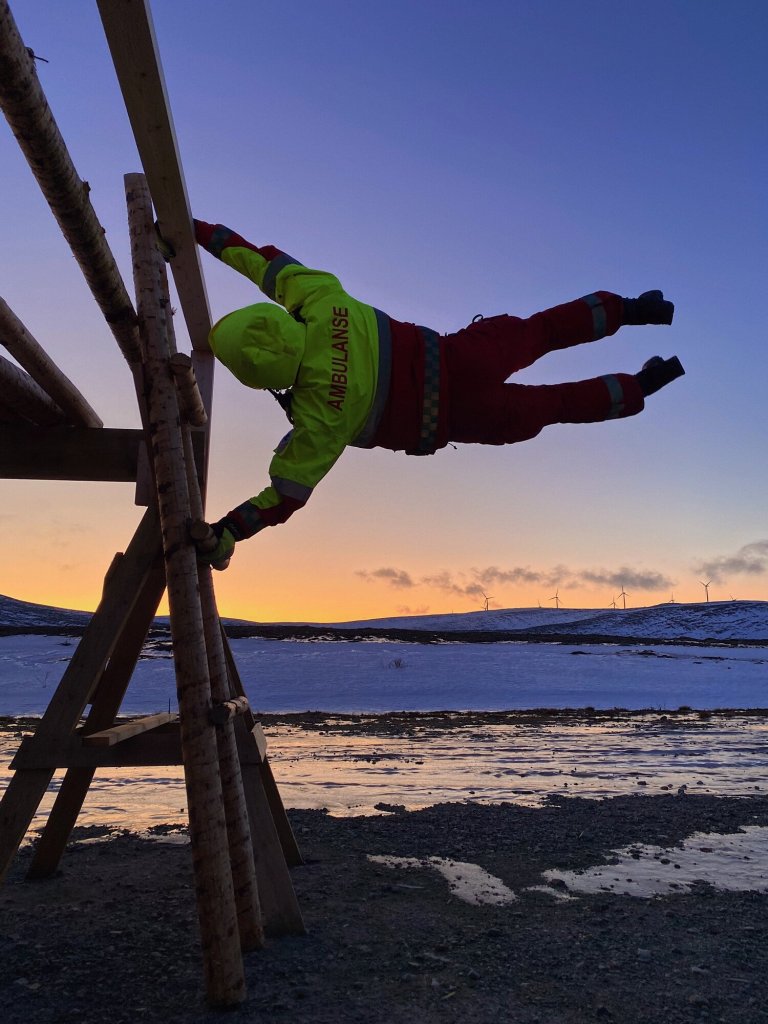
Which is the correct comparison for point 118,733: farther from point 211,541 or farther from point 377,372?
point 377,372

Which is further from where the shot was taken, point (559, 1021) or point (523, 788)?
point (523, 788)

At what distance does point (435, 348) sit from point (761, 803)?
19.7 feet

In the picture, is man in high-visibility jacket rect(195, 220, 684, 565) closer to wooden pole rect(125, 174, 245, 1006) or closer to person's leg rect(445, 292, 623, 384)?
person's leg rect(445, 292, 623, 384)

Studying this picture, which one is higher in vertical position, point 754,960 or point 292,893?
point 292,893

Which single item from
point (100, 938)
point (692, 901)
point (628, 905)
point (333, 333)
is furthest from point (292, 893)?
point (333, 333)

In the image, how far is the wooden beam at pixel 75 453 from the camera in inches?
157

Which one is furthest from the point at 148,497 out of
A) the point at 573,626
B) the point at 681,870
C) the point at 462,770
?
the point at 573,626

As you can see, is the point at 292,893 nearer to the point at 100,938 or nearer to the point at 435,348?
the point at 100,938

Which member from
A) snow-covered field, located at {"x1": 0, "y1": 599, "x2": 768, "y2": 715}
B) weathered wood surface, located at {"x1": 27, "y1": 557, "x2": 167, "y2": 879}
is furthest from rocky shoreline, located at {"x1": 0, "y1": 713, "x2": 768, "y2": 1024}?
snow-covered field, located at {"x1": 0, "y1": 599, "x2": 768, "y2": 715}

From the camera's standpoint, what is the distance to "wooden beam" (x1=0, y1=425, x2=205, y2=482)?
3977 millimetres

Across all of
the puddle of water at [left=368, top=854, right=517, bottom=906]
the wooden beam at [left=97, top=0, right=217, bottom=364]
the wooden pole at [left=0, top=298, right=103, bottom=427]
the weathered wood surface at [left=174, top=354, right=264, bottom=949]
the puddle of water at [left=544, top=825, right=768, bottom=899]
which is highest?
the wooden beam at [left=97, top=0, right=217, bottom=364]

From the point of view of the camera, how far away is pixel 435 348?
3.34m

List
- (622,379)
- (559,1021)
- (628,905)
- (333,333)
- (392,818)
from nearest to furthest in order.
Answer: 1. (559,1021)
2. (333,333)
3. (622,379)
4. (628,905)
5. (392,818)

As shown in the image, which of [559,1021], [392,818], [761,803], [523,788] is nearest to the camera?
[559,1021]
